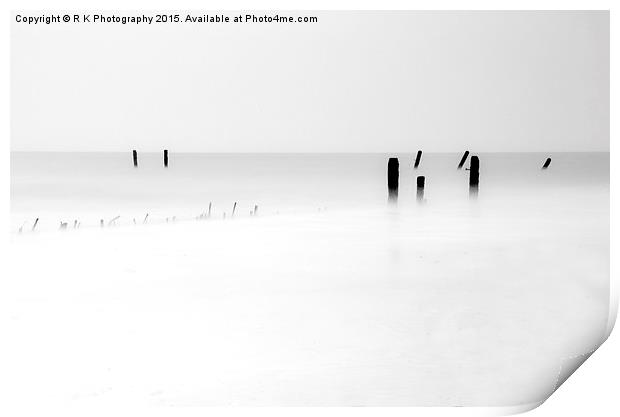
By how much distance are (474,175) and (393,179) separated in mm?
399

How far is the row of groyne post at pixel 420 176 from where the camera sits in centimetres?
366

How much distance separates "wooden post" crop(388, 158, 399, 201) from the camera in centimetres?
368

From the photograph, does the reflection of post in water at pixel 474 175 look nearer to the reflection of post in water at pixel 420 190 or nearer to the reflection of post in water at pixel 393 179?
the reflection of post in water at pixel 420 190

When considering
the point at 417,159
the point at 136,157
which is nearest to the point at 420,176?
the point at 417,159

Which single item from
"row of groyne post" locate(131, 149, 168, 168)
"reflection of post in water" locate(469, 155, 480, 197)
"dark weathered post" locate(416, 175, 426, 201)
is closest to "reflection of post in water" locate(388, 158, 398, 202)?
"dark weathered post" locate(416, 175, 426, 201)

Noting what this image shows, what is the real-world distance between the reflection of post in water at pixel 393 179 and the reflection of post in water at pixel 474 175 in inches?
13.3

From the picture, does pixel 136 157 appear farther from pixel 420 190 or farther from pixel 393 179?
pixel 420 190

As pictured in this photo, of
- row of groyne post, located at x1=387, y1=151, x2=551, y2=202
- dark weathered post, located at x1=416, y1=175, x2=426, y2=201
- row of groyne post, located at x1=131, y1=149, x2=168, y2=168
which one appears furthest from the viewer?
dark weathered post, located at x1=416, y1=175, x2=426, y2=201

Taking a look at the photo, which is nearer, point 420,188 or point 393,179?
point 393,179

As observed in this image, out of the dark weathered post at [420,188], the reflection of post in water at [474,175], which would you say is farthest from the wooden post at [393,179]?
the reflection of post in water at [474,175]

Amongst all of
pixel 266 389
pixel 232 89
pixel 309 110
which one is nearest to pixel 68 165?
pixel 232 89

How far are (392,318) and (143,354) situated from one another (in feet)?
3.34

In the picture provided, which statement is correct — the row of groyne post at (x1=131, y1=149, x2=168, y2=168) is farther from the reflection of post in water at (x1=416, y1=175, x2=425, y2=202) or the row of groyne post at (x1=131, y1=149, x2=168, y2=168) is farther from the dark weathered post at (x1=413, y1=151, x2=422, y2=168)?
the reflection of post in water at (x1=416, y1=175, x2=425, y2=202)

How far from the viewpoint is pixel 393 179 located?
151 inches
